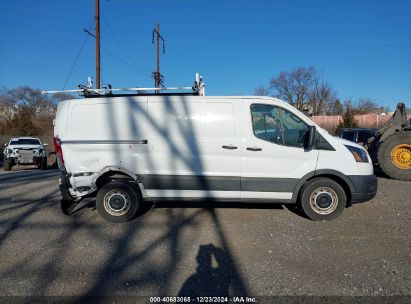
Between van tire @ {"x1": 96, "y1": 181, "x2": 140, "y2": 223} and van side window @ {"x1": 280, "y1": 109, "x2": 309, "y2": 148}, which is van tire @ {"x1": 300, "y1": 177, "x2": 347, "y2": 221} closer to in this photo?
van side window @ {"x1": 280, "y1": 109, "x2": 309, "y2": 148}

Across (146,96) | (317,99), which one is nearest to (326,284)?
(146,96)

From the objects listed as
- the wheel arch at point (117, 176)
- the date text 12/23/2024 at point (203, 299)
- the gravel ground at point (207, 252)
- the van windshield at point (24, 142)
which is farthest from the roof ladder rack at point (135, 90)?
the van windshield at point (24, 142)

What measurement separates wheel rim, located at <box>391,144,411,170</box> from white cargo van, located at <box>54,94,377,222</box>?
5.21 meters

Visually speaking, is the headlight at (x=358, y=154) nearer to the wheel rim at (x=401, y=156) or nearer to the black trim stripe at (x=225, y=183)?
the black trim stripe at (x=225, y=183)

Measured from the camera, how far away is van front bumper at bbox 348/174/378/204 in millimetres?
5816

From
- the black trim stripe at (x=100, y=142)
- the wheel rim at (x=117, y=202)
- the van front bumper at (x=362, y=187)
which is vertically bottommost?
the wheel rim at (x=117, y=202)

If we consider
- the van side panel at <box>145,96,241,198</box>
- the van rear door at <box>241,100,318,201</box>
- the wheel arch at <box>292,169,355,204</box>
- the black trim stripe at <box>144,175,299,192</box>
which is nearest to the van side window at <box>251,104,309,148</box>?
the van rear door at <box>241,100,318,201</box>

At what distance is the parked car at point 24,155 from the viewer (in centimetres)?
1739

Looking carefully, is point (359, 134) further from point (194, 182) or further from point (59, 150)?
point (59, 150)

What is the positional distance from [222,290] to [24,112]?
41.8 metres

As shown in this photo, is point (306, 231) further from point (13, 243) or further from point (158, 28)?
point (158, 28)

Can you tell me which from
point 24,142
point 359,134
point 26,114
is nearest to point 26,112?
point 26,114

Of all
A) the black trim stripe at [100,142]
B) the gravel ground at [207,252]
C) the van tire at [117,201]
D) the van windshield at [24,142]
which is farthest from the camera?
the van windshield at [24,142]

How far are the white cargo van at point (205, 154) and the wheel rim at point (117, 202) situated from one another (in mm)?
17
